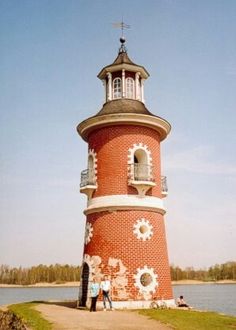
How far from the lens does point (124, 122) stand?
670 inches

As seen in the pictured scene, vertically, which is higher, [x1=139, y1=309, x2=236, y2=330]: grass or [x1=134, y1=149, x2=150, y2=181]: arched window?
[x1=134, y1=149, x2=150, y2=181]: arched window

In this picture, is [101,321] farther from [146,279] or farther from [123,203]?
[123,203]

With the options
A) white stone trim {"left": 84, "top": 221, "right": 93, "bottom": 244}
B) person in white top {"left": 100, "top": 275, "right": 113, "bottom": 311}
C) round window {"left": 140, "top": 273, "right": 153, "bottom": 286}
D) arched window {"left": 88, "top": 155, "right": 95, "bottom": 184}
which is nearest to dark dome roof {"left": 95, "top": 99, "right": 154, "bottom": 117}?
arched window {"left": 88, "top": 155, "right": 95, "bottom": 184}

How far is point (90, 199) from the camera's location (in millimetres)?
17219

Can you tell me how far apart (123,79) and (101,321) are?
33.5 ft

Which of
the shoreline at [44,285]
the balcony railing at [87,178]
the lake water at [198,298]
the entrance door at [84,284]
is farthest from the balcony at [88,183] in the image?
the shoreline at [44,285]

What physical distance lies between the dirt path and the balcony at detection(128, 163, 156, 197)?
4.61 metres

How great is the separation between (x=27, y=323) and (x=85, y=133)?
8.61 meters

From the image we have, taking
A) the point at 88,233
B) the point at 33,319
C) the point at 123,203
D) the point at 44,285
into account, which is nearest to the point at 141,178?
the point at 123,203

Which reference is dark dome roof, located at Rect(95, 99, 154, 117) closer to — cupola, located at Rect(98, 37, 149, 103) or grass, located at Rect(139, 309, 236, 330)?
Answer: cupola, located at Rect(98, 37, 149, 103)

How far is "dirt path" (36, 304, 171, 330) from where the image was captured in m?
10.8

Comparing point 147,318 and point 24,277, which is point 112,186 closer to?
point 147,318

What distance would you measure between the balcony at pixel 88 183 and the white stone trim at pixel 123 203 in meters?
0.44

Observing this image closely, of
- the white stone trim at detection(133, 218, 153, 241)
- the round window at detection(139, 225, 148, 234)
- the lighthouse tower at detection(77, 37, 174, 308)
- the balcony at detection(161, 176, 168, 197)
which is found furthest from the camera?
the balcony at detection(161, 176, 168, 197)
